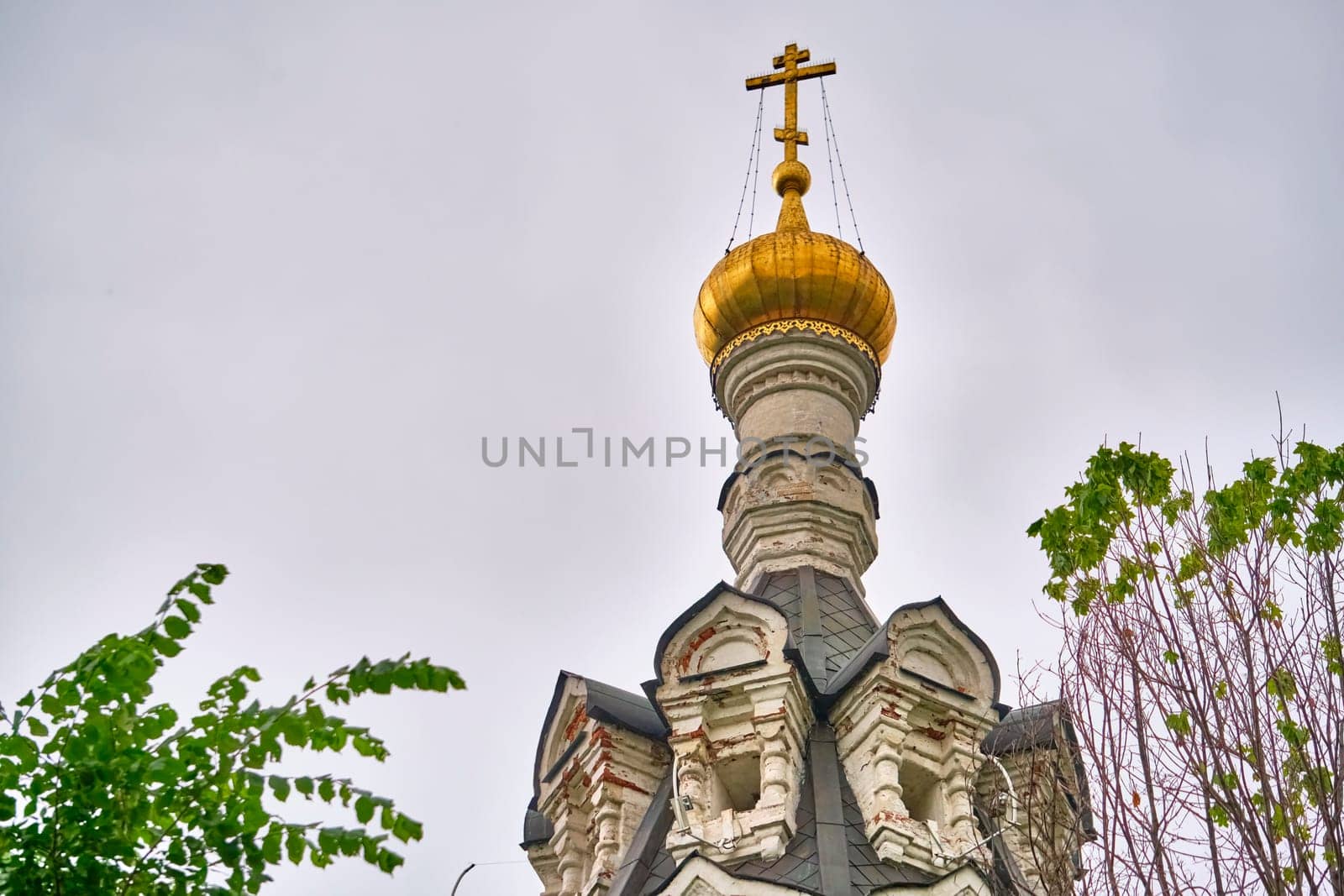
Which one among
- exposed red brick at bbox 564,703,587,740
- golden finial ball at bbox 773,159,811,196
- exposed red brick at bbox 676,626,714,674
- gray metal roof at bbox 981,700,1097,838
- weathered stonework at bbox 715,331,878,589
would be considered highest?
golden finial ball at bbox 773,159,811,196

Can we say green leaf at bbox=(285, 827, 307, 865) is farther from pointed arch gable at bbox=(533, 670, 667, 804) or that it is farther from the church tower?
pointed arch gable at bbox=(533, 670, 667, 804)

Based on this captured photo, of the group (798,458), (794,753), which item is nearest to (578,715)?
(794,753)

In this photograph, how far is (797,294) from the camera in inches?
635

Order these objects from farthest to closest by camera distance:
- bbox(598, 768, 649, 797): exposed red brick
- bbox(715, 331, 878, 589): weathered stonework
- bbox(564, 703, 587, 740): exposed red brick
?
bbox(715, 331, 878, 589): weathered stonework < bbox(564, 703, 587, 740): exposed red brick < bbox(598, 768, 649, 797): exposed red brick

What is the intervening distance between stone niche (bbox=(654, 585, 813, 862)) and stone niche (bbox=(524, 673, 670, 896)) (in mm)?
547

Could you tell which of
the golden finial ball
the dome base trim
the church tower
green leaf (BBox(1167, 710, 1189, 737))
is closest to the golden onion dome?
the dome base trim

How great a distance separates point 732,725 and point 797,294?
235 inches

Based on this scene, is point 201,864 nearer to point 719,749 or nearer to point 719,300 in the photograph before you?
point 719,749

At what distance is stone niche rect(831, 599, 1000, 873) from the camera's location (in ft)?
35.6

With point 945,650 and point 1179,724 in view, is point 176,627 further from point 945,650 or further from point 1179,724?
point 945,650

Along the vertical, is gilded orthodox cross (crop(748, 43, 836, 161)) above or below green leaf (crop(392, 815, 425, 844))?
above

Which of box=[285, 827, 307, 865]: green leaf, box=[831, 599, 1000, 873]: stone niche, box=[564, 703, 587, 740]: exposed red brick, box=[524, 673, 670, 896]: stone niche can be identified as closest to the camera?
box=[285, 827, 307, 865]: green leaf

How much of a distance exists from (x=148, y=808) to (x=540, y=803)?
729cm

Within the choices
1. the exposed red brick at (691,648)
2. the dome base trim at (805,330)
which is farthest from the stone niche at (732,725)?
the dome base trim at (805,330)
